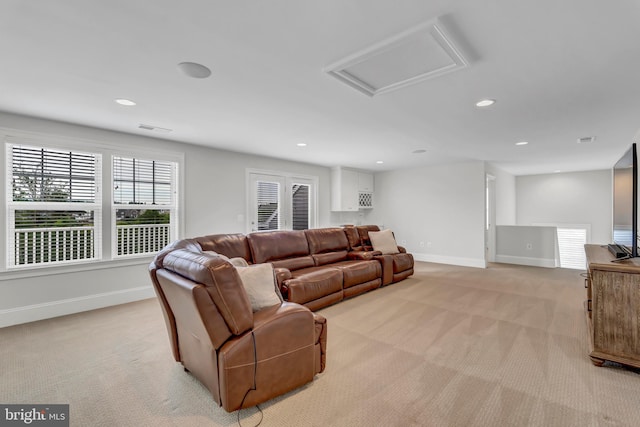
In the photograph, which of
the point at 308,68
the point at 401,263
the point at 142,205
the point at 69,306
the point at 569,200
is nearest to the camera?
the point at 308,68

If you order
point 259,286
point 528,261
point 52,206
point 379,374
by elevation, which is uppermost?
point 52,206

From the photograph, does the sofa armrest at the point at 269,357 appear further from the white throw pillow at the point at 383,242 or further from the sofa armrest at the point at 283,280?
the white throw pillow at the point at 383,242

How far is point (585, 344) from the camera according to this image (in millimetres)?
2652

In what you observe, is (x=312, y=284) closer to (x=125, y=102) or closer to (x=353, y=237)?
(x=353, y=237)

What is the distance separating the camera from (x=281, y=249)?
13.7 feet

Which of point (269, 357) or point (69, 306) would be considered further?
point (69, 306)

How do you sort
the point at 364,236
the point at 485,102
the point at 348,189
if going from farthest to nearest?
the point at 348,189 → the point at 364,236 → the point at 485,102

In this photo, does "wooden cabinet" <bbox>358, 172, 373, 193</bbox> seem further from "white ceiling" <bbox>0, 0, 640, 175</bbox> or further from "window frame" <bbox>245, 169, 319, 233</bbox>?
"white ceiling" <bbox>0, 0, 640, 175</bbox>

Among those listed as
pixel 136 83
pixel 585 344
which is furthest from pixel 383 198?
pixel 136 83

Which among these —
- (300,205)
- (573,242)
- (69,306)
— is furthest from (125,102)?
(573,242)

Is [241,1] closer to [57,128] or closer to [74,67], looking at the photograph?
[74,67]

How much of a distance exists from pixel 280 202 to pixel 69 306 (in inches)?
142

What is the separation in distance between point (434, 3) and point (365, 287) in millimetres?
3582

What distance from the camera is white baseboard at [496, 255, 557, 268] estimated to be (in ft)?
20.4
